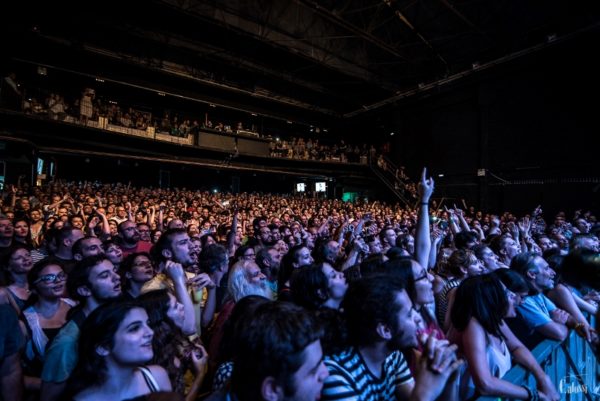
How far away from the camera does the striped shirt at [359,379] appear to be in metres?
1.41

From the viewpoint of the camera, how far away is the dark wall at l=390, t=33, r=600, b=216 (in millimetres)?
12766

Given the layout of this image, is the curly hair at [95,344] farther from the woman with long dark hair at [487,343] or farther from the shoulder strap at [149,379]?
the woman with long dark hair at [487,343]

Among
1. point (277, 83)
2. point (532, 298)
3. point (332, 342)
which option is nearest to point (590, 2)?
point (277, 83)

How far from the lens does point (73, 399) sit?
4.69 feet

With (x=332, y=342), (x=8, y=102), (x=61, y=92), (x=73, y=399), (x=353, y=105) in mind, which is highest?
(x=353, y=105)

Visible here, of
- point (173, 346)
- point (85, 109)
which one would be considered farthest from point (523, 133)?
point (85, 109)

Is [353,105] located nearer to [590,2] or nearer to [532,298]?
[590,2]

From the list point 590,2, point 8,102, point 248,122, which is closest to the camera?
point 8,102

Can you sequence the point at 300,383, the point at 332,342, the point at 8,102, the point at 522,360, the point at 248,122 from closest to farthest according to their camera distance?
the point at 300,383 → the point at 332,342 → the point at 522,360 → the point at 8,102 → the point at 248,122

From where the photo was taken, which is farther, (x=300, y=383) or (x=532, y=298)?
(x=532, y=298)

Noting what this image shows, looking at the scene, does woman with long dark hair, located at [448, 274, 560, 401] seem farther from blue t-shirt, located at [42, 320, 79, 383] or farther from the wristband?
blue t-shirt, located at [42, 320, 79, 383]

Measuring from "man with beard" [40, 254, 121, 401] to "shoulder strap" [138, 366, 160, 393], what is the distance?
0.45 m

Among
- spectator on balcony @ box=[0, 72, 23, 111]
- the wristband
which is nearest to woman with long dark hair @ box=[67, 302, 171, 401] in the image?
the wristband

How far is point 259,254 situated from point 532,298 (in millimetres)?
2623
